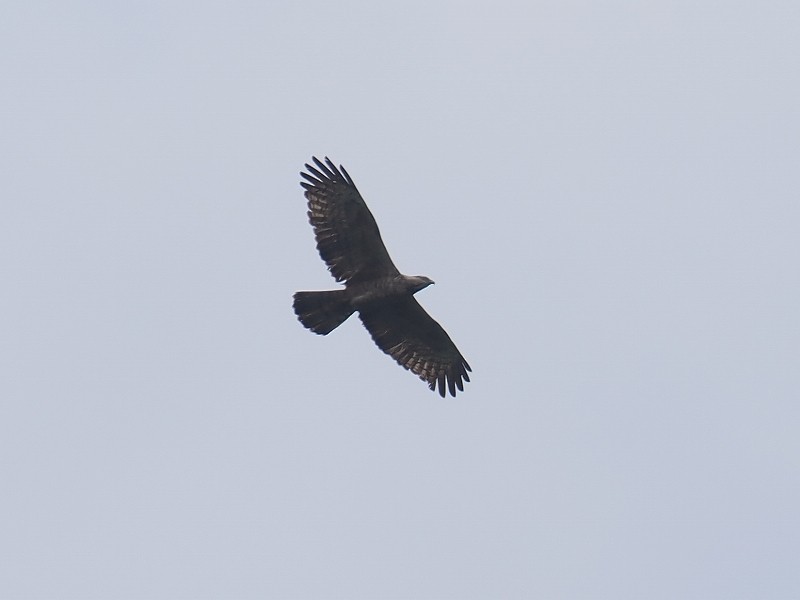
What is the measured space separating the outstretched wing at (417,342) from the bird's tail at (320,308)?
20.8 inches

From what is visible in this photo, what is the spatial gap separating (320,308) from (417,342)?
6.99 ft

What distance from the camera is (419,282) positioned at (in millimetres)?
25391

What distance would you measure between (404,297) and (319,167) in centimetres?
244

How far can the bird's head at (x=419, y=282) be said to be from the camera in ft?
83.3

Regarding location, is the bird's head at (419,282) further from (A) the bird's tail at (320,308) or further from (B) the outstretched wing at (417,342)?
(A) the bird's tail at (320,308)

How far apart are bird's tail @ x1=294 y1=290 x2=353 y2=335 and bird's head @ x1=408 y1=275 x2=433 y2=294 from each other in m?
1.04

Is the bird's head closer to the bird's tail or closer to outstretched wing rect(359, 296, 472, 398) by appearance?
outstretched wing rect(359, 296, 472, 398)

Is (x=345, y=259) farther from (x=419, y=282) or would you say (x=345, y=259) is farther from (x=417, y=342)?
(x=417, y=342)

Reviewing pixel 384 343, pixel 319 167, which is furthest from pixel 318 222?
pixel 384 343

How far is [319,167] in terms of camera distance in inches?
1001

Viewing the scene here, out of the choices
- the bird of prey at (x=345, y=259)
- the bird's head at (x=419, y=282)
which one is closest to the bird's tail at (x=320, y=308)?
the bird of prey at (x=345, y=259)

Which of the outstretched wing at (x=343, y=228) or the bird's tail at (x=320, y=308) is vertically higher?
the outstretched wing at (x=343, y=228)

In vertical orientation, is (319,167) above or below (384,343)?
above

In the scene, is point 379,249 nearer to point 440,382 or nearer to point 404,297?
point 404,297
